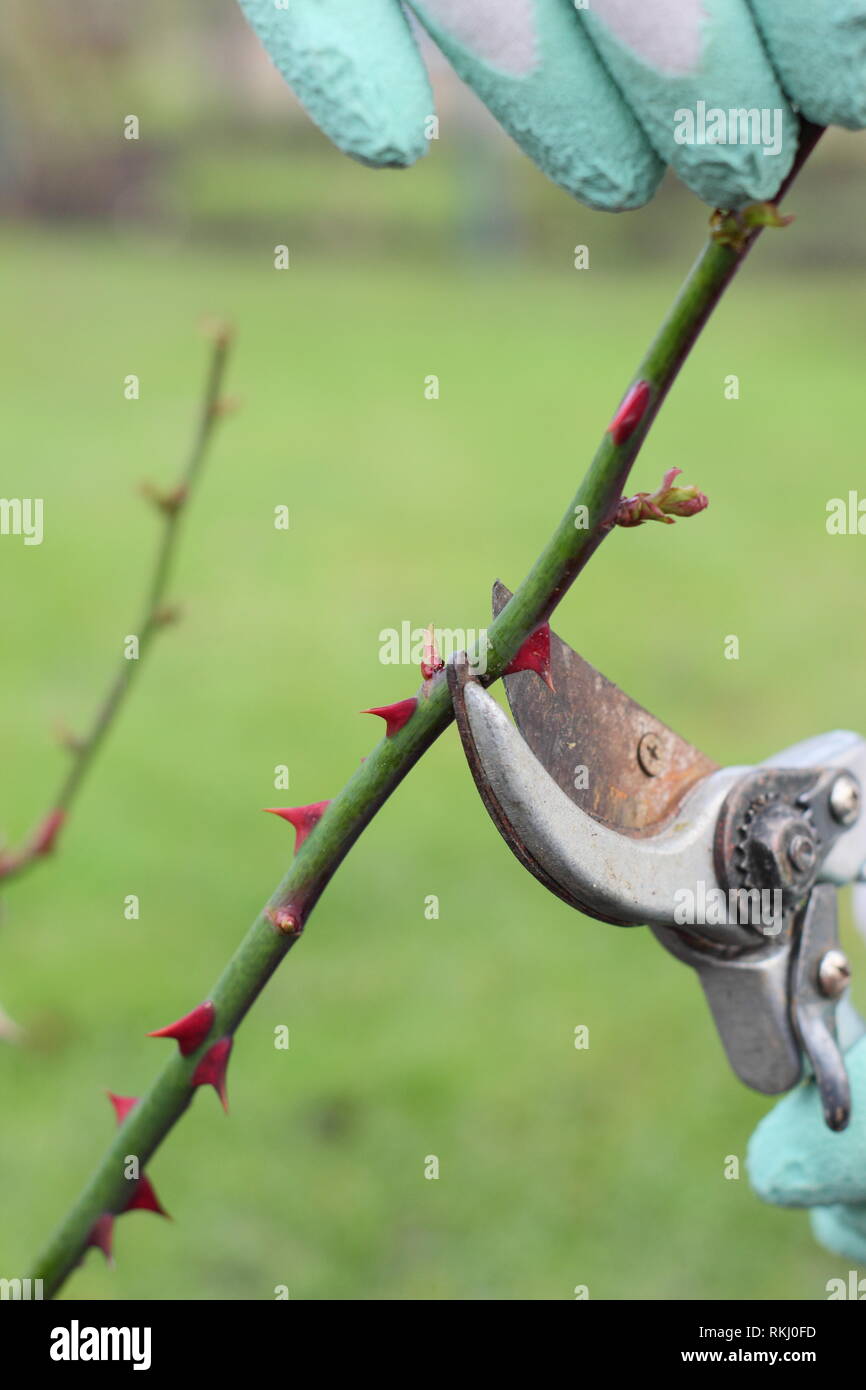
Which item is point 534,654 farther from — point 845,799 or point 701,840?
point 845,799

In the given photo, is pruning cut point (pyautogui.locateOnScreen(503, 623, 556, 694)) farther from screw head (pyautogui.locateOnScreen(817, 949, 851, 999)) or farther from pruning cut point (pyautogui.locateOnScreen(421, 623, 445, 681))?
screw head (pyautogui.locateOnScreen(817, 949, 851, 999))

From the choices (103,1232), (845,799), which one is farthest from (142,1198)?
(845,799)

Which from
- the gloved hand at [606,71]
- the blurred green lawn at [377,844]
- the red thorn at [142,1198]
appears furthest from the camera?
the blurred green lawn at [377,844]

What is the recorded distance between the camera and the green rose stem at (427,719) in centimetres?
59

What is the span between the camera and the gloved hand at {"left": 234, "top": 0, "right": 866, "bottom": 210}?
57cm

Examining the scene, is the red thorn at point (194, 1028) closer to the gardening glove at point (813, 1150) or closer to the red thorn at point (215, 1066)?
the red thorn at point (215, 1066)

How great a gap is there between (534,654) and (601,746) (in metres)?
0.14

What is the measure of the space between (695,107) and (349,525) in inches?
189

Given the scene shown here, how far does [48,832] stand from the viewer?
3.42 feet

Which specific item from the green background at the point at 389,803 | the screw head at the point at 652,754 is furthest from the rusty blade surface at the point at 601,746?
the green background at the point at 389,803

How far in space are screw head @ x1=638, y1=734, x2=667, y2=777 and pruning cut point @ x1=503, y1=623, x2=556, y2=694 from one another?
17cm

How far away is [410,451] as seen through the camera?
636cm

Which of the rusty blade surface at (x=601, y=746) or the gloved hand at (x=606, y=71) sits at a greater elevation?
the gloved hand at (x=606, y=71)

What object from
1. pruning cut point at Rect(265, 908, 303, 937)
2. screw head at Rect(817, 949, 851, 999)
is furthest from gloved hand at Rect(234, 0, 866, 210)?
screw head at Rect(817, 949, 851, 999)
